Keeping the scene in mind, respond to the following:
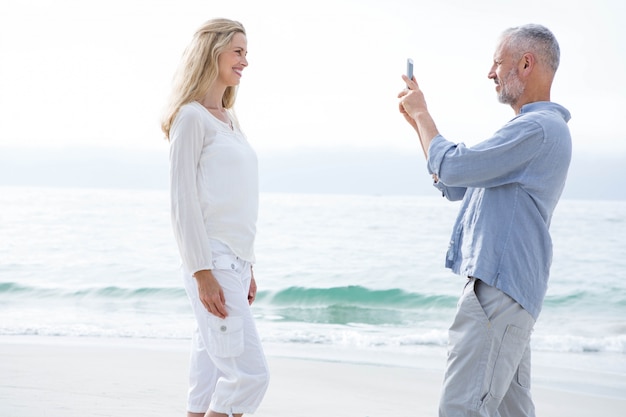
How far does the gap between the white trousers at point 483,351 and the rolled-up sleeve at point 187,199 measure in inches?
32.9

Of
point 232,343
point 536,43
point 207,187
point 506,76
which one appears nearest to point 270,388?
point 232,343

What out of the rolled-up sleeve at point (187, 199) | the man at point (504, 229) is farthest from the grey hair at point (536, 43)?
the rolled-up sleeve at point (187, 199)

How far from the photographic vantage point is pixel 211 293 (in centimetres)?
256

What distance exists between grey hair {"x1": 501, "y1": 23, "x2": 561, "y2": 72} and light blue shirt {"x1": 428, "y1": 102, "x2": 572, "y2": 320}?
Answer: 153 millimetres

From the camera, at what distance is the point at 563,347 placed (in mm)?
7559

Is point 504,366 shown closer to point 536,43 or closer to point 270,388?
point 536,43

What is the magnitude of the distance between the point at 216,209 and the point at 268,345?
15.5 feet

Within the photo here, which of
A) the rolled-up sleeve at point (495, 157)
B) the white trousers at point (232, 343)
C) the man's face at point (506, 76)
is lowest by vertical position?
the white trousers at point (232, 343)

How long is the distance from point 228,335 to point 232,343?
0.10 ft

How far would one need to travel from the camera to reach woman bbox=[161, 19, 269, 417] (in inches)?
101

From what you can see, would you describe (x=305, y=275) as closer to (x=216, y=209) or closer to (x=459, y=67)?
(x=459, y=67)

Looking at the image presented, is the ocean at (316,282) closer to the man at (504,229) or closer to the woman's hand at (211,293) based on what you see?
the woman's hand at (211,293)

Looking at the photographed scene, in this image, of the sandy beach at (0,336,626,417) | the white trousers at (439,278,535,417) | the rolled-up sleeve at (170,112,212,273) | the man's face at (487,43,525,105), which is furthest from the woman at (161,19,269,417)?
the sandy beach at (0,336,626,417)

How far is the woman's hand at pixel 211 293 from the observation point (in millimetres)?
2561
